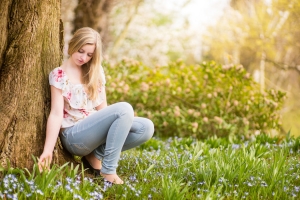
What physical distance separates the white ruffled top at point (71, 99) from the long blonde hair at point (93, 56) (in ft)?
0.24

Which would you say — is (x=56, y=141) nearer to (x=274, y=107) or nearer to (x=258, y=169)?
(x=258, y=169)

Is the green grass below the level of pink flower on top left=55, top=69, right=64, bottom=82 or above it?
below

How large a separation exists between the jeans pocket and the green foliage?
3.49 metres

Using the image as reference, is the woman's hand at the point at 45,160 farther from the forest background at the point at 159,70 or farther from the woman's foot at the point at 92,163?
the woman's foot at the point at 92,163

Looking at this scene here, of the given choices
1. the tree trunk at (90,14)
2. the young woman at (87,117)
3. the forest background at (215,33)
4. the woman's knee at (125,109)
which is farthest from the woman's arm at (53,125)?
the forest background at (215,33)

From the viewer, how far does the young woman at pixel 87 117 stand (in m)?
2.95

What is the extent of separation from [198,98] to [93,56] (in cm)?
410

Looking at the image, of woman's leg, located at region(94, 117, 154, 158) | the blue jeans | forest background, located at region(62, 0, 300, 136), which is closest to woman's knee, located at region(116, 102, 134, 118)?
the blue jeans

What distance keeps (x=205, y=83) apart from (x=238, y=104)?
0.70m

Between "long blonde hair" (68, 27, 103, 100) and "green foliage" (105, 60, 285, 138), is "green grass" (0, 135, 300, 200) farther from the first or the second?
"green foliage" (105, 60, 285, 138)

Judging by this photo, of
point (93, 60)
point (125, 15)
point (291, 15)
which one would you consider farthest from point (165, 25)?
point (93, 60)

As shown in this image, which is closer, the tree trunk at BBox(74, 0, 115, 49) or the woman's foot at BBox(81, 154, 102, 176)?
the woman's foot at BBox(81, 154, 102, 176)

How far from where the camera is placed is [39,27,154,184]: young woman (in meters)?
2.95

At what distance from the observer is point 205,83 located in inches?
279
